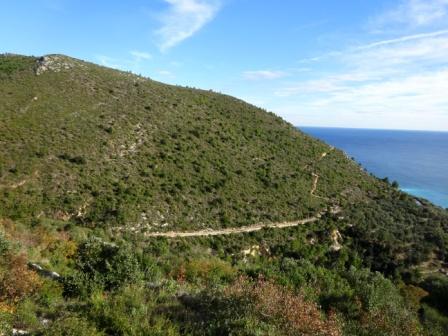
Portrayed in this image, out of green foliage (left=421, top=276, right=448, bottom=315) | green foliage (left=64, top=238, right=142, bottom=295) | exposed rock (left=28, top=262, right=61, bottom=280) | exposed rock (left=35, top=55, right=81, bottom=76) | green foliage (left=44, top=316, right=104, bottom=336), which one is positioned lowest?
green foliage (left=421, top=276, right=448, bottom=315)

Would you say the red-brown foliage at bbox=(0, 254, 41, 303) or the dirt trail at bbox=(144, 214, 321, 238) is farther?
the dirt trail at bbox=(144, 214, 321, 238)

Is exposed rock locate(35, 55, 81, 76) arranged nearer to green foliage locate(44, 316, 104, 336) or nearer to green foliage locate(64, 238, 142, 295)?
green foliage locate(64, 238, 142, 295)

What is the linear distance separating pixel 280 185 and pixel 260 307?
35819 millimetres

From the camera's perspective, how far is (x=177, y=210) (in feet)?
109

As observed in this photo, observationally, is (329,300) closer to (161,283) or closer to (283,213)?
(161,283)

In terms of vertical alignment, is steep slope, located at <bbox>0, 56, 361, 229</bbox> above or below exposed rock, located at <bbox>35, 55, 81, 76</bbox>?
below

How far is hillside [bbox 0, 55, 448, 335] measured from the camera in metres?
9.57

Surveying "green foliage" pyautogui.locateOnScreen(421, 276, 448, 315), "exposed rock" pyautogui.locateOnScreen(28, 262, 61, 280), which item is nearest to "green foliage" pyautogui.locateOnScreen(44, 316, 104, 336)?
"exposed rock" pyautogui.locateOnScreen(28, 262, 61, 280)

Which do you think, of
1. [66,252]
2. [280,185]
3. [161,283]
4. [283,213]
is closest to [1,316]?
[161,283]

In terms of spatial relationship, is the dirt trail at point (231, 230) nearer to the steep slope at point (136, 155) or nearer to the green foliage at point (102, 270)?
the steep slope at point (136, 155)

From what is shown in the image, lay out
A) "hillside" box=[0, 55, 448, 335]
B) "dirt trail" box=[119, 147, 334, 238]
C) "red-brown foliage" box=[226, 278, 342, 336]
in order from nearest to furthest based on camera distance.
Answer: "red-brown foliage" box=[226, 278, 342, 336] < "hillside" box=[0, 55, 448, 335] < "dirt trail" box=[119, 147, 334, 238]

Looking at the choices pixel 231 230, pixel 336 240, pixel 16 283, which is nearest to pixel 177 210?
pixel 231 230

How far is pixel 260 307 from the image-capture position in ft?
25.9

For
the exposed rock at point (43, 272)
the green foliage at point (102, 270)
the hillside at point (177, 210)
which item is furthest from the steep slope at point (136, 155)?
the green foliage at point (102, 270)
